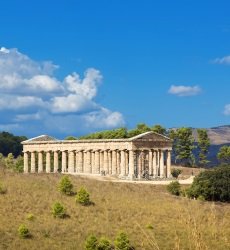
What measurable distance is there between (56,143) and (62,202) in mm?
54982

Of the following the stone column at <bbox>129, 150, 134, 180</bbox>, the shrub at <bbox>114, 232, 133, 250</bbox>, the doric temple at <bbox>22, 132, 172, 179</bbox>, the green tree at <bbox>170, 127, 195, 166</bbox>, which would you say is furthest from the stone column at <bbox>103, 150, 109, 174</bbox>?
the shrub at <bbox>114, 232, 133, 250</bbox>

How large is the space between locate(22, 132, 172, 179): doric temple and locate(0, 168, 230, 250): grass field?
1178 inches

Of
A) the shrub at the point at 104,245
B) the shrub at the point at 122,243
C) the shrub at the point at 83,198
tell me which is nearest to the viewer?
the shrub at the point at 104,245

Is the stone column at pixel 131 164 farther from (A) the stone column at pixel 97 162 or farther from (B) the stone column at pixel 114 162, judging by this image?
(A) the stone column at pixel 97 162

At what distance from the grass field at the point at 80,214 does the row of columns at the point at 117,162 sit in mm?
30464

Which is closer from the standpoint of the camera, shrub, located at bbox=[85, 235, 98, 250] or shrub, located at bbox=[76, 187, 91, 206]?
shrub, located at bbox=[85, 235, 98, 250]

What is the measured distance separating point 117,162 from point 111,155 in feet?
5.46

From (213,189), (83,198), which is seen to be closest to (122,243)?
(83,198)

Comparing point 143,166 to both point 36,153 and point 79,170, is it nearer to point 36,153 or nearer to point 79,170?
point 79,170

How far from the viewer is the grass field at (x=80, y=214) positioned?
3600cm

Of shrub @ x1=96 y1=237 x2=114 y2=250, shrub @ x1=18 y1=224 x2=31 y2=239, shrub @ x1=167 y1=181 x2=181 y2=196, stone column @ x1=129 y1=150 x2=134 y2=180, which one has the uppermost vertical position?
→ stone column @ x1=129 y1=150 x2=134 y2=180

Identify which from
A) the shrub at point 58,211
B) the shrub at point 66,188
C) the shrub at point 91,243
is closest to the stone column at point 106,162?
the shrub at point 66,188

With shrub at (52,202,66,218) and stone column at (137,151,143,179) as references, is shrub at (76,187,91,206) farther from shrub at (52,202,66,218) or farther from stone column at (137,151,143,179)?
stone column at (137,151,143,179)

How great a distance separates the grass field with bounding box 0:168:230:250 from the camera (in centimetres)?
3600
